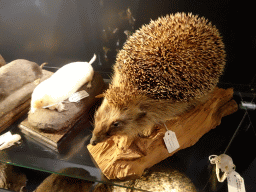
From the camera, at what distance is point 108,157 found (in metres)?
1.20

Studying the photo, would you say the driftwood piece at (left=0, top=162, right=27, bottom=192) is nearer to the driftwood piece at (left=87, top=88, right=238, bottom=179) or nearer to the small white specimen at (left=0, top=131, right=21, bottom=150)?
the small white specimen at (left=0, top=131, right=21, bottom=150)

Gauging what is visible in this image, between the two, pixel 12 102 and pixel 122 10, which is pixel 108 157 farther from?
pixel 122 10

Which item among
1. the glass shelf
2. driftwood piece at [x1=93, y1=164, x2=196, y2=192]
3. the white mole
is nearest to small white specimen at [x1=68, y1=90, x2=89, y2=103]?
the white mole

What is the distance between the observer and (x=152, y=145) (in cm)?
121

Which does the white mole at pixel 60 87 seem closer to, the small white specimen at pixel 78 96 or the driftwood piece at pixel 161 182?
the small white specimen at pixel 78 96

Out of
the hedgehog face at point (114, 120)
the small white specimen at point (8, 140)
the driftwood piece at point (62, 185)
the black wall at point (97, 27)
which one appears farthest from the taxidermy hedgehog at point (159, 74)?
the small white specimen at point (8, 140)

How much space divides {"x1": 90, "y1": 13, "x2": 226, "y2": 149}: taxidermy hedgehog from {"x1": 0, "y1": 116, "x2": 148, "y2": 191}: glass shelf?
0.98ft

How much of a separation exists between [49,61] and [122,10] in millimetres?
942

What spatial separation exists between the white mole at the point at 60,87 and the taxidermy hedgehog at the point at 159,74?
18.4 inches

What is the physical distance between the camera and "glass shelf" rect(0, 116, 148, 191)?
1.27 metres

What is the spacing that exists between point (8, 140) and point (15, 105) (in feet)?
0.97

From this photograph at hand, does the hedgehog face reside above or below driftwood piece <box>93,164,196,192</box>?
above

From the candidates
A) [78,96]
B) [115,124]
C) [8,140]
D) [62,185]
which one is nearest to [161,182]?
[115,124]

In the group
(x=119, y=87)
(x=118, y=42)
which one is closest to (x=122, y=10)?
(x=118, y=42)
